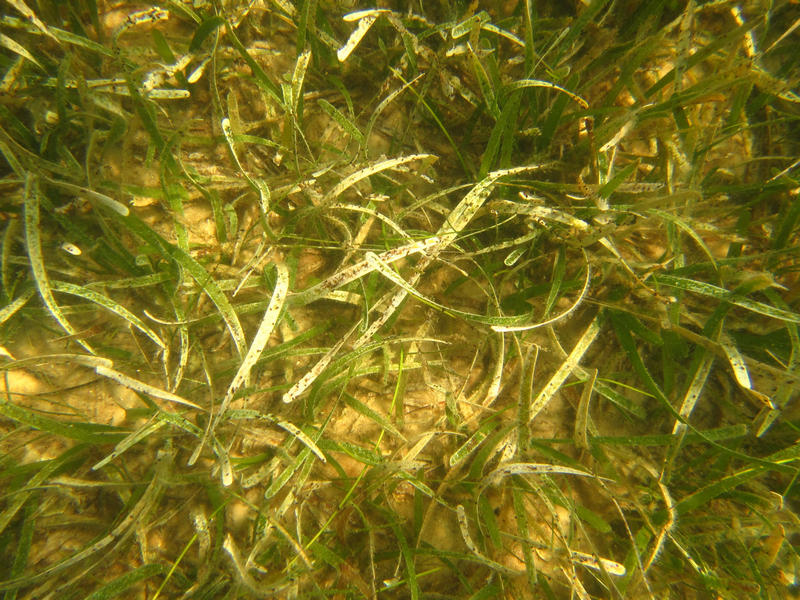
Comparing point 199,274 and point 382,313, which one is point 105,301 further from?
point 382,313

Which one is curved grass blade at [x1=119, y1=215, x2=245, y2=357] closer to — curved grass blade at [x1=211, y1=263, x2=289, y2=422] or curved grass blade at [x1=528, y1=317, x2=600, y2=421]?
curved grass blade at [x1=211, y1=263, x2=289, y2=422]

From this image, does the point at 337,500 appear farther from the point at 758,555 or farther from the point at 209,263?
the point at 758,555

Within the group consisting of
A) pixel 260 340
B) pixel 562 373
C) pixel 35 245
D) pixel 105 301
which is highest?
pixel 35 245

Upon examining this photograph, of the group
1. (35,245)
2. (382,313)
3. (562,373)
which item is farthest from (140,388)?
(562,373)

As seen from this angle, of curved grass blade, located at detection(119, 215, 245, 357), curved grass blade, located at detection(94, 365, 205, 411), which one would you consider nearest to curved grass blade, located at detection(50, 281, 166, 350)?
curved grass blade, located at detection(94, 365, 205, 411)

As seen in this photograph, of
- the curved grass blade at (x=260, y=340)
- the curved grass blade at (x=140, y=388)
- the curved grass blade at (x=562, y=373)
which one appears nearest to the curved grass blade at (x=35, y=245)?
the curved grass blade at (x=140, y=388)

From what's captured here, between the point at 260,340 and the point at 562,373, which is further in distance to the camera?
the point at 562,373

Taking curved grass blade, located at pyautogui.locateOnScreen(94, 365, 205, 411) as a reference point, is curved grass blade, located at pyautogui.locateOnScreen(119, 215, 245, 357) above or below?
above

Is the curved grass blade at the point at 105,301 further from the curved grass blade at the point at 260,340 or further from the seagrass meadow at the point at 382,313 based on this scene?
the curved grass blade at the point at 260,340

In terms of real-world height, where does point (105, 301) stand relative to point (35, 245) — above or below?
below
